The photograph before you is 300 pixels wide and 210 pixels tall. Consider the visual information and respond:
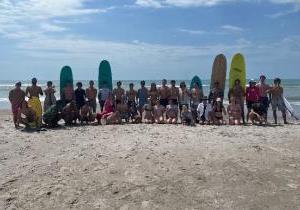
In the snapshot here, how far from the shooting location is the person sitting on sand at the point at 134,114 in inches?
489

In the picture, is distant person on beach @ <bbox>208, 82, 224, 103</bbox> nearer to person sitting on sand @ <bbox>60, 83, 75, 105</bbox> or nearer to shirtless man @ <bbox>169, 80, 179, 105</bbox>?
shirtless man @ <bbox>169, 80, 179, 105</bbox>

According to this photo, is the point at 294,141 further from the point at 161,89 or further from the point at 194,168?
the point at 161,89

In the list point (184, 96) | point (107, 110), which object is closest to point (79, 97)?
point (107, 110)

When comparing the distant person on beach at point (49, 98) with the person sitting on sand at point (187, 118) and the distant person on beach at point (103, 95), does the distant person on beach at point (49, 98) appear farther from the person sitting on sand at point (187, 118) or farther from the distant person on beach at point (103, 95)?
the person sitting on sand at point (187, 118)

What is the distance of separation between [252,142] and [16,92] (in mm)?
6522

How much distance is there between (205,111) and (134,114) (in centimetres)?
212

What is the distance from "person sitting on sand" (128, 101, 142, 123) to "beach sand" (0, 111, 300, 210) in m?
2.74

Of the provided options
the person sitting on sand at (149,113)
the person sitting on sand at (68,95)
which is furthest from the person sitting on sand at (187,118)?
the person sitting on sand at (68,95)

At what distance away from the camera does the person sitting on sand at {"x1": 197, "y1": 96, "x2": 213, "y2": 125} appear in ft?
38.8

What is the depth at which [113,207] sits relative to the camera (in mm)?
5980

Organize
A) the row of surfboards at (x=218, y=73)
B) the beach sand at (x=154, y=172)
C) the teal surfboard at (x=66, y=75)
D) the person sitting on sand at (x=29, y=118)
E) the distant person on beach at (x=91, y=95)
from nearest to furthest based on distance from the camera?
the beach sand at (x=154, y=172) < the person sitting on sand at (x=29, y=118) < the distant person on beach at (x=91, y=95) < the row of surfboards at (x=218, y=73) < the teal surfboard at (x=66, y=75)

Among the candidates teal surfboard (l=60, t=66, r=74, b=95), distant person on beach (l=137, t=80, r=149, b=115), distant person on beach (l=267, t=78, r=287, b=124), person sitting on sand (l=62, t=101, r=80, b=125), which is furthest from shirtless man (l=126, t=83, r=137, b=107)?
distant person on beach (l=267, t=78, r=287, b=124)

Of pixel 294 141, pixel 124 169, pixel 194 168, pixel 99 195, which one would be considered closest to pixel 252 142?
pixel 294 141

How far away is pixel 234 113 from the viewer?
11844mm
